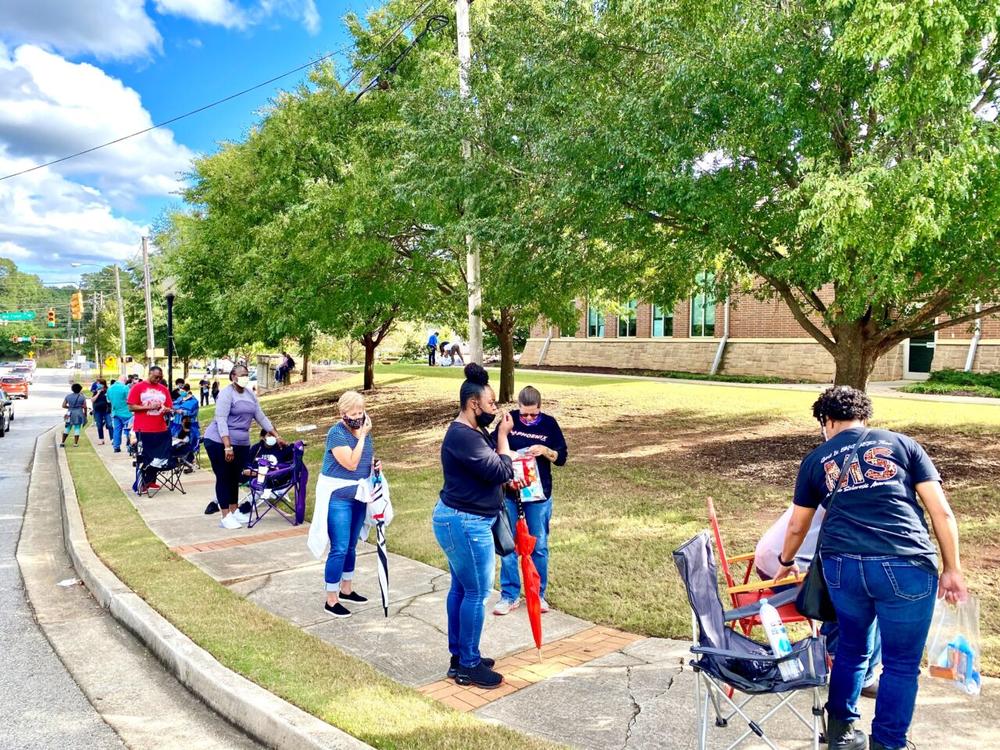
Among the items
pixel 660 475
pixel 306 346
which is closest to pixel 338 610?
pixel 660 475

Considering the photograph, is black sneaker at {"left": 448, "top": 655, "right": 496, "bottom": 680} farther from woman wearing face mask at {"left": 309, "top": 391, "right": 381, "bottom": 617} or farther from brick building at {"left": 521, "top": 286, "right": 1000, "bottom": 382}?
brick building at {"left": 521, "top": 286, "right": 1000, "bottom": 382}

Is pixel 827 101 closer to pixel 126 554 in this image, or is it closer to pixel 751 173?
pixel 751 173

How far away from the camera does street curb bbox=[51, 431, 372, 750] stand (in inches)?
147

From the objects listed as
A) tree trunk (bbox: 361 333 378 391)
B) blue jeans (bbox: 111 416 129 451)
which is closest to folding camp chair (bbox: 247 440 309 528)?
blue jeans (bbox: 111 416 129 451)

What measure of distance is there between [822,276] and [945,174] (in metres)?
2.00

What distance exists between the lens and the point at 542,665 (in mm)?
4668

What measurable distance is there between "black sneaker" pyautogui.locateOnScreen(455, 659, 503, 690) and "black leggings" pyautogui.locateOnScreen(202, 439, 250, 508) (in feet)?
17.7

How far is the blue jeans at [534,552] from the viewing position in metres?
5.53

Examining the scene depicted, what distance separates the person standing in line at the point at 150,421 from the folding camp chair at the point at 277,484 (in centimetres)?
283

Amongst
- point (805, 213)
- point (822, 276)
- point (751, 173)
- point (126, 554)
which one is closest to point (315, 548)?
point (126, 554)

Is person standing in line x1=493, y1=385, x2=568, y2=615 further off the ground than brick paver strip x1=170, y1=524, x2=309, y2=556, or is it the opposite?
person standing in line x1=493, y1=385, x2=568, y2=615

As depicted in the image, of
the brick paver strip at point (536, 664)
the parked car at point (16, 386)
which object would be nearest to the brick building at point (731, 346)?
the brick paver strip at point (536, 664)

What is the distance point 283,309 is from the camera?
50.3 feet

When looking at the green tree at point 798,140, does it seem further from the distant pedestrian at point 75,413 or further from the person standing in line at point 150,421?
the distant pedestrian at point 75,413
